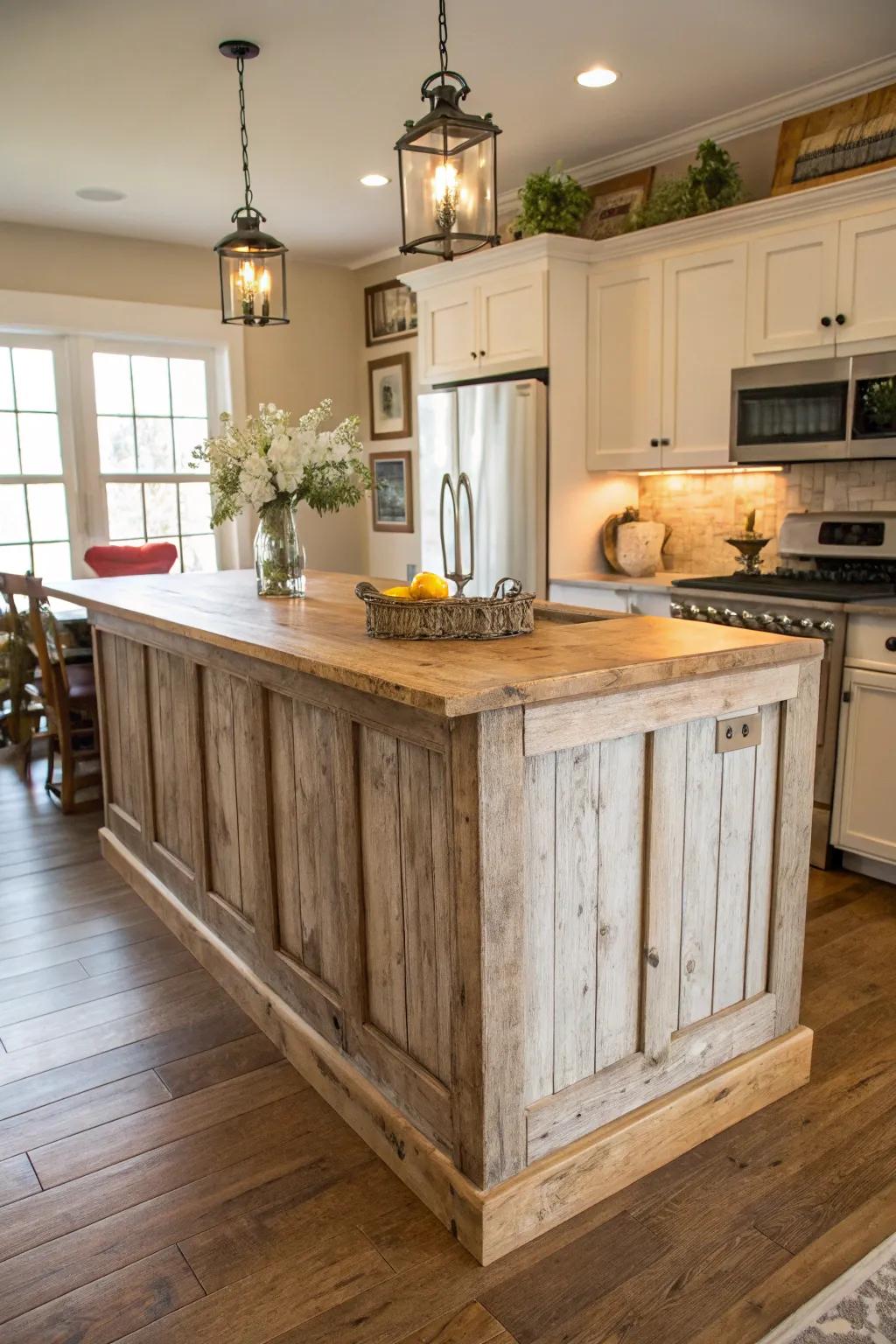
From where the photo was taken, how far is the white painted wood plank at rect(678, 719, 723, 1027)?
6.19 ft

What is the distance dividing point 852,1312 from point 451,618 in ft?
4.49

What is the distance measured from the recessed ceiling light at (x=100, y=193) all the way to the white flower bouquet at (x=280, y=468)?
2.40m

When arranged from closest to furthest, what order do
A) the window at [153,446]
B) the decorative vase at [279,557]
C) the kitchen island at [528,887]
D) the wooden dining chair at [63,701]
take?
the kitchen island at [528,887] < the decorative vase at [279,557] < the wooden dining chair at [63,701] < the window at [153,446]

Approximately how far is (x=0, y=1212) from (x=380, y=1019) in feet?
2.54

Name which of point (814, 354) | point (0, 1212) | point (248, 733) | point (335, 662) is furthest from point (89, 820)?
point (814, 354)

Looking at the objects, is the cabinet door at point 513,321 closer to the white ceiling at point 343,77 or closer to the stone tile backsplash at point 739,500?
the white ceiling at point 343,77

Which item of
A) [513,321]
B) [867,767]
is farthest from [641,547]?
[867,767]

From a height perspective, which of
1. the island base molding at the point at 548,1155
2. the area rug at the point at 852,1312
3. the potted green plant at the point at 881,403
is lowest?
the area rug at the point at 852,1312

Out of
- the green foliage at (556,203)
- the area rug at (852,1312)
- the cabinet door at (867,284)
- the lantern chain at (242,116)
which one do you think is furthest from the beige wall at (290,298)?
the area rug at (852,1312)

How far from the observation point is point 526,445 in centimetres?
439

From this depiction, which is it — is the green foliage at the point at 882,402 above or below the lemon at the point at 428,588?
above

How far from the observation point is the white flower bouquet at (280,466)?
9.25 feet

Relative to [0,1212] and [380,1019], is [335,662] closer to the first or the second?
[380,1019]

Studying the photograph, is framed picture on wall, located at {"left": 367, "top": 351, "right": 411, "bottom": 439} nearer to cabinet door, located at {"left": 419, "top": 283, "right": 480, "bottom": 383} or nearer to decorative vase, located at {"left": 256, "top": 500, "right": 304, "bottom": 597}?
cabinet door, located at {"left": 419, "top": 283, "right": 480, "bottom": 383}
